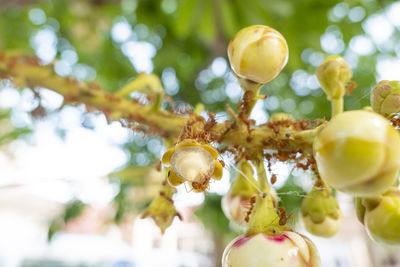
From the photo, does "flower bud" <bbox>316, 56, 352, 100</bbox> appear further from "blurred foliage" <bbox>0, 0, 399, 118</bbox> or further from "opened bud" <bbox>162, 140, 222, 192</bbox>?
"blurred foliage" <bbox>0, 0, 399, 118</bbox>

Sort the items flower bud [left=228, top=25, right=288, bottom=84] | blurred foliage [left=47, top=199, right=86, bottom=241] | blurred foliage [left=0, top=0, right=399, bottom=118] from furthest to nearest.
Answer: blurred foliage [left=0, top=0, right=399, bottom=118], blurred foliage [left=47, top=199, right=86, bottom=241], flower bud [left=228, top=25, right=288, bottom=84]

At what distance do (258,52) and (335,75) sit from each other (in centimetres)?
15

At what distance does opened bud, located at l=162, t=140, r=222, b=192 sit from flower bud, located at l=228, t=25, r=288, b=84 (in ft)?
0.45

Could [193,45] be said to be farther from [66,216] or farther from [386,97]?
[386,97]

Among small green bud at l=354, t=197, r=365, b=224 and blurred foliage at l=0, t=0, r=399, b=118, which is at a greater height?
blurred foliage at l=0, t=0, r=399, b=118

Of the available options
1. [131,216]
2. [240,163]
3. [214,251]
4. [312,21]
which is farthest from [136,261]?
[240,163]

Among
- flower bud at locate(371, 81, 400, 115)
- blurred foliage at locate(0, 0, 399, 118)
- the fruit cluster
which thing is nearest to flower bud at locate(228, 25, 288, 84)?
the fruit cluster

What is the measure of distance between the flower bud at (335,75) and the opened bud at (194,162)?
23 cm

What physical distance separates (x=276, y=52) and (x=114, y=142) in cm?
171

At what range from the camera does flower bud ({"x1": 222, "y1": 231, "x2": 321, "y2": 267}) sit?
0.37m

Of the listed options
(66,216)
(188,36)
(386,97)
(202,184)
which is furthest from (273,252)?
(188,36)

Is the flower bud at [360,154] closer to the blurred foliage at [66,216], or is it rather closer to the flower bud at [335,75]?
the flower bud at [335,75]

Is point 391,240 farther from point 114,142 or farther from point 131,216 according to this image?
point 114,142

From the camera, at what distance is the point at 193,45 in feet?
6.64
